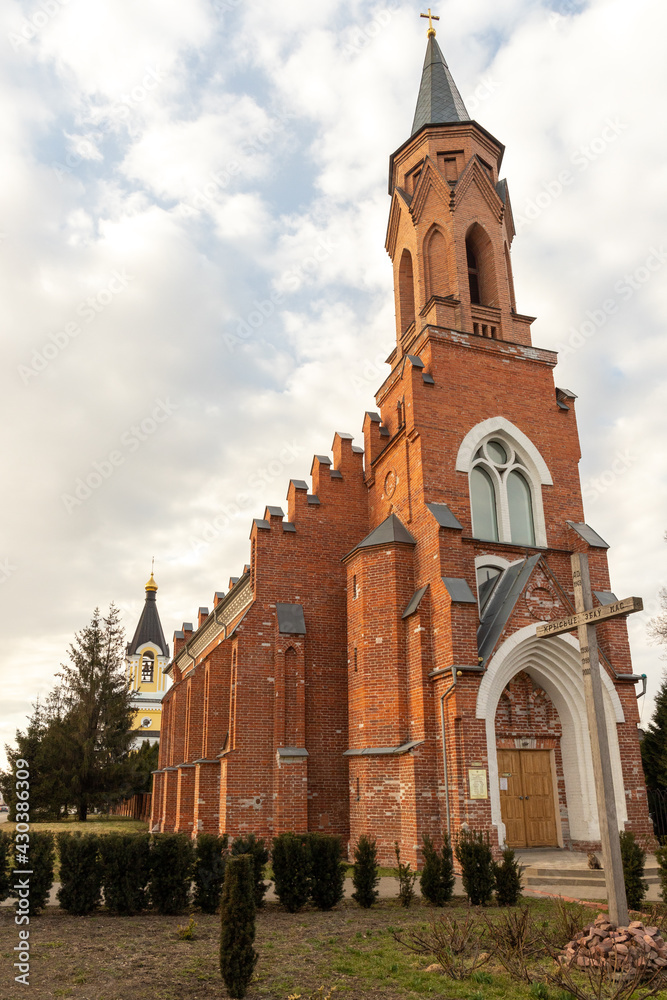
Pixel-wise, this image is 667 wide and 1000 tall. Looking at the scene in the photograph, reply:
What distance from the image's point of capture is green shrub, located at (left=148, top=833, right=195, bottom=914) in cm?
1016

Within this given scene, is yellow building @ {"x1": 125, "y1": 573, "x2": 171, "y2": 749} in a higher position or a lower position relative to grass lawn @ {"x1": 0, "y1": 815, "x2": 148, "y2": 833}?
higher

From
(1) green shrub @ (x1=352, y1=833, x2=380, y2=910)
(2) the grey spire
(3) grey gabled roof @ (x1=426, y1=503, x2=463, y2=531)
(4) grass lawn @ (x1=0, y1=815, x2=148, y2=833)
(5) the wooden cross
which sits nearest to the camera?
(5) the wooden cross

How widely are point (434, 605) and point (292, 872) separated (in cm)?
682

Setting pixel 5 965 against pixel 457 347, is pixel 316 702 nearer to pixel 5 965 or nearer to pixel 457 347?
pixel 457 347

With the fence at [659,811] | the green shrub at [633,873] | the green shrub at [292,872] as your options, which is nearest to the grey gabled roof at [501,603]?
the green shrub at [633,873]

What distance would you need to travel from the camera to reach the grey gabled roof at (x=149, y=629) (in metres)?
73.1

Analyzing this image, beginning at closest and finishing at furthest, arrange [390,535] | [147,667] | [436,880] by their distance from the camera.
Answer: [436,880] < [390,535] < [147,667]

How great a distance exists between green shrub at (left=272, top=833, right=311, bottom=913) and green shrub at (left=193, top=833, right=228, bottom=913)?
816 millimetres

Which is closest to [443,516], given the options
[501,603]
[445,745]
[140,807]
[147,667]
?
[501,603]

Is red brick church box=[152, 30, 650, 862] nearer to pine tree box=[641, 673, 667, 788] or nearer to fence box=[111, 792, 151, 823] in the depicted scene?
pine tree box=[641, 673, 667, 788]

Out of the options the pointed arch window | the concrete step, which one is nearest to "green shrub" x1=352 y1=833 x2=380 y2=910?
the concrete step

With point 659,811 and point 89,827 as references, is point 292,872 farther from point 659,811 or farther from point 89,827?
point 89,827

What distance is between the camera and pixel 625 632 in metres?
17.0

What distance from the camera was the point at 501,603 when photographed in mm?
15961
